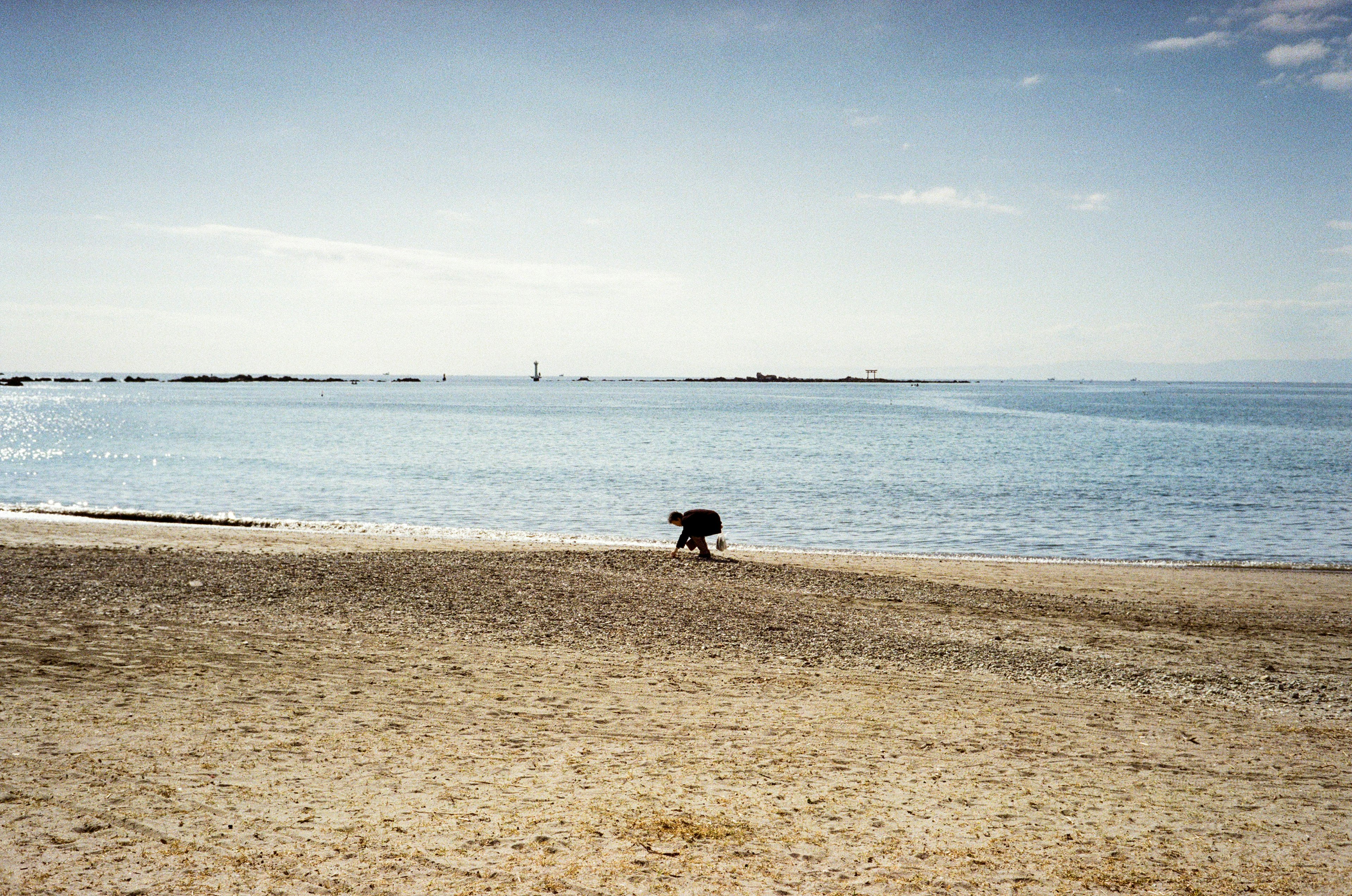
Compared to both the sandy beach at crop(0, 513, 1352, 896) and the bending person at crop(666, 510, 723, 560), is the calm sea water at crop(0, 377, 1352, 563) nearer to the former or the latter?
the bending person at crop(666, 510, 723, 560)

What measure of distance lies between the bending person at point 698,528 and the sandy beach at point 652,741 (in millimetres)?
4728

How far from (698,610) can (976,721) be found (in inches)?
256

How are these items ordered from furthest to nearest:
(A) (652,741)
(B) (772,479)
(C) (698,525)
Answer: (B) (772,479) → (C) (698,525) → (A) (652,741)

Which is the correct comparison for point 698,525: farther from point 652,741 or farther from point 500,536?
point 652,741

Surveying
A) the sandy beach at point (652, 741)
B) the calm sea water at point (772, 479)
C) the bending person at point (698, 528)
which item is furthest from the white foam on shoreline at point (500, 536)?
the sandy beach at point (652, 741)

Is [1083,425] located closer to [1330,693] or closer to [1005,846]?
[1330,693]

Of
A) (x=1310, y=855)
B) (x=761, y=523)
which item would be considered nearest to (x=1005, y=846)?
(x=1310, y=855)

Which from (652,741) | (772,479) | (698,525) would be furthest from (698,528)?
(772,479)

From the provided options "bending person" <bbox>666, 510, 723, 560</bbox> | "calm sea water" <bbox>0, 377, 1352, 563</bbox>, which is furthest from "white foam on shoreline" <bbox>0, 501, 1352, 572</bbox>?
"bending person" <bbox>666, 510, 723, 560</bbox>

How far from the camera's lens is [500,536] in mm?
27312

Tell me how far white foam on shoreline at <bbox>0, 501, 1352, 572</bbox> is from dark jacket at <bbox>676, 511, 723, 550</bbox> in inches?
99.4

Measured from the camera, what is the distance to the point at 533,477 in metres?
46.0

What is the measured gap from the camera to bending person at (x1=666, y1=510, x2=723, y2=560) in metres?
21.9

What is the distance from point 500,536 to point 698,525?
8142 millimetres
